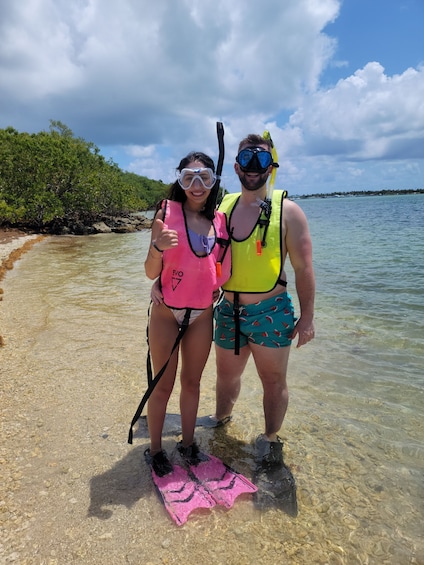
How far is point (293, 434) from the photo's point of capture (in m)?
4.13

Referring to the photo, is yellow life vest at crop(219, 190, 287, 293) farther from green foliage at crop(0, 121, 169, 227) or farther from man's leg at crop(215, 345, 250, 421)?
green foliage at crop(0, 121, 169, 227)

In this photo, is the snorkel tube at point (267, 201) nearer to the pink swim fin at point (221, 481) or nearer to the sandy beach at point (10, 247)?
the pink swim fin at point (221, 481)

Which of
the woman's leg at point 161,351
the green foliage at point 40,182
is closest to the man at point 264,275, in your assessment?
the woman's leg at point 161,351

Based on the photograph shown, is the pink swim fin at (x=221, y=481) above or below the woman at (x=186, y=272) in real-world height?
below

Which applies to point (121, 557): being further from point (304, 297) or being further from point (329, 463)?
point (304, 297)

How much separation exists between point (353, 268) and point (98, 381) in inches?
459

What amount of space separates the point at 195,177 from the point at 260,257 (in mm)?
824

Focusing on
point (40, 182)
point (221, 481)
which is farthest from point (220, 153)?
point (40, 182)

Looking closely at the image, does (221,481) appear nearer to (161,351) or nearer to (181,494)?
(181,494)

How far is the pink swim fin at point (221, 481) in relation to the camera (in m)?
3.09

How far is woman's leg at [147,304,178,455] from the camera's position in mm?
3092

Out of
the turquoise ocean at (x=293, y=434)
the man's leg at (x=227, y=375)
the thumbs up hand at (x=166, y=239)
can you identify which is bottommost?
the turquoise ocean at (x=293, y=434)

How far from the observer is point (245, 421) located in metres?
4.32

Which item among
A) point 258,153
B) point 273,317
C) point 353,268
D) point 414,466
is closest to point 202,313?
point 273,317
